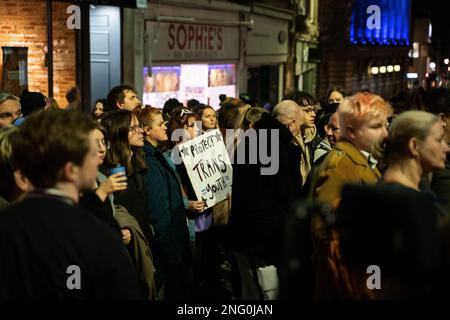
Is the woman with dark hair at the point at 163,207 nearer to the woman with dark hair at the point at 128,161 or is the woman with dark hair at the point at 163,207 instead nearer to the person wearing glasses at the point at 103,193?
the woman with dark hair at the point at 128,161

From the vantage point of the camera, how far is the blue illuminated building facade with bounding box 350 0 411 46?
40497 millimetres

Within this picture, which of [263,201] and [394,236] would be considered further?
[263,201]

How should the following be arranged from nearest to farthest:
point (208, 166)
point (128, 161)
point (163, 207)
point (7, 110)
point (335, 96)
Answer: point (128, 161) → point (7, 110) → point (163, 207) → point (208, 166) → point (335, 96)

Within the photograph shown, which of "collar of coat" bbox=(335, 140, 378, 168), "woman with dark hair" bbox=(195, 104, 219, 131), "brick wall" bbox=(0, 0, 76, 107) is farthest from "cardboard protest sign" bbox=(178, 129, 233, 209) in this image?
"brick wall" bbox=(0, 0, 76, 107)

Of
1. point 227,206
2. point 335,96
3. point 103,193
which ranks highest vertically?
point 335,96

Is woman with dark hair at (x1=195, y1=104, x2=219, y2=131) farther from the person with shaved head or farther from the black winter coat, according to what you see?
the black winter coat

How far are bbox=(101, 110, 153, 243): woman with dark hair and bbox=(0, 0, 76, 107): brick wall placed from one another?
7.05 m

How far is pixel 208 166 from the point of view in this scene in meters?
7.79

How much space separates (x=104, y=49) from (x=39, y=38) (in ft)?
7.60

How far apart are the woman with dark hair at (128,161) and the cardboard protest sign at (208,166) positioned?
4.05 feet

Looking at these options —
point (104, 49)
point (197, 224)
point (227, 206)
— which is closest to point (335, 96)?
point (227, 206)

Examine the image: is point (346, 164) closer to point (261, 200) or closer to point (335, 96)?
point (261, 200)

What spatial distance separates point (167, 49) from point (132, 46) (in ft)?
5.81

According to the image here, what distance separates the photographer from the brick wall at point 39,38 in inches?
508
